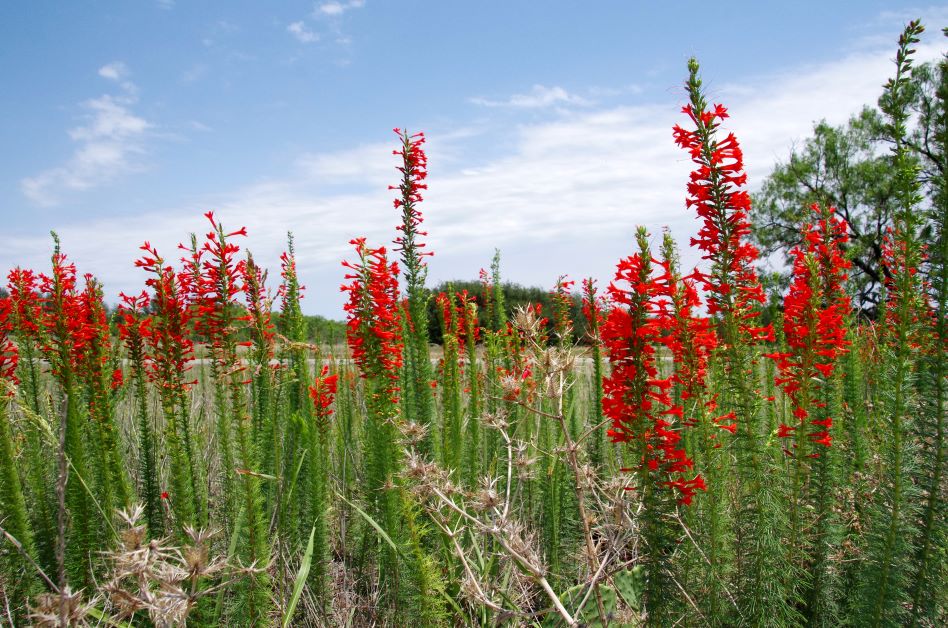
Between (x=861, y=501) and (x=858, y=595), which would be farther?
(x=861, y=501)

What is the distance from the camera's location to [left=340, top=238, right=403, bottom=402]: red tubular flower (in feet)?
9.20

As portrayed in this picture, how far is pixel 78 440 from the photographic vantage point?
2.57m

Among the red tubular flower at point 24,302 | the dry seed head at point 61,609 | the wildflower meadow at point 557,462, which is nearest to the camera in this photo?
the dry seed head at point 61,609

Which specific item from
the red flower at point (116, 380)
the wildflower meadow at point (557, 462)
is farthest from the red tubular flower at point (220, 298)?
the red flower at point (116, 380)

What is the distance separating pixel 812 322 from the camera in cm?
234

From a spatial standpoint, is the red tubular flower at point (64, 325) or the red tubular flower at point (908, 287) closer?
the red tubular flower at point (908, 287)

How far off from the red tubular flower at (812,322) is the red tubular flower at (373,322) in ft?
5.53

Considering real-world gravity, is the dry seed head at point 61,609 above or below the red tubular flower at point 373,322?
below

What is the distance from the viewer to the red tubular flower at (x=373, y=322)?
2.80 meters

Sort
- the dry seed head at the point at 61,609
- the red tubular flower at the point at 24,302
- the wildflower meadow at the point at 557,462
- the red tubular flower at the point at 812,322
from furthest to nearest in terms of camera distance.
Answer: the red tubular flower at the point at 24,302, the red tubular flower at the point at 812,322, the wildflower meadow at the point at 557,462, the dry seed head at the point at 61,609

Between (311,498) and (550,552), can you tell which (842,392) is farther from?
(311,498)

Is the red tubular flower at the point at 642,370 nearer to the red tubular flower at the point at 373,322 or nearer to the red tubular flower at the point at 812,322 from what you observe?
the red tubular flower at the point at 812,322

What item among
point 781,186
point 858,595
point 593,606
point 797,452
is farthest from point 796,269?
point 781,186

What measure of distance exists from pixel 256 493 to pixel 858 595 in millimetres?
2471
